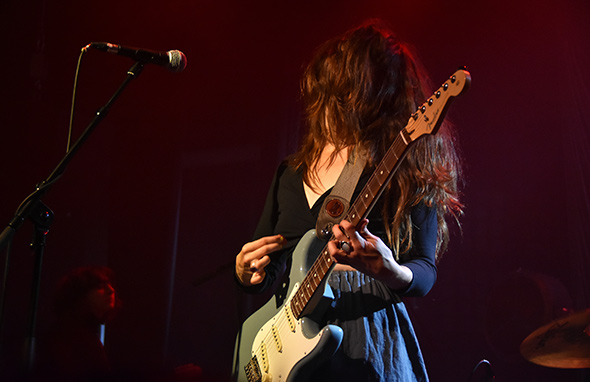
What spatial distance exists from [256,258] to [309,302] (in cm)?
23

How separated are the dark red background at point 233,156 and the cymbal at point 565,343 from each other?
521mm

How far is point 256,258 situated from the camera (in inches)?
58.8

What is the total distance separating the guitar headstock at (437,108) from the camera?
46.4 inches

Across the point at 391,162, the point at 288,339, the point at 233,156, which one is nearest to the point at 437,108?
the point at 391,162

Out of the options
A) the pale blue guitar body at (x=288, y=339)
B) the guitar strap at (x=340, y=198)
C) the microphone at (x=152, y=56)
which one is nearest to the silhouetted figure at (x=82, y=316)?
the pale blue guitar body at (x=288, y=339)

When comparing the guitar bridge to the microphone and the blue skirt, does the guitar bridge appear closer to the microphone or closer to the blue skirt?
the blue skirt

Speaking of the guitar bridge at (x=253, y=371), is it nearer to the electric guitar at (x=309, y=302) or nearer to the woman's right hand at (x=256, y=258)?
the electric guitar at (x=309, y=302)

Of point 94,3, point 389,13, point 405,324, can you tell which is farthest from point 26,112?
point 405,324

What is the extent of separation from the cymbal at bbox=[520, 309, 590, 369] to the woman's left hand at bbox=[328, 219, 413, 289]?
142cm

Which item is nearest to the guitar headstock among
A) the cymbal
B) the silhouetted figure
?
the cymbal

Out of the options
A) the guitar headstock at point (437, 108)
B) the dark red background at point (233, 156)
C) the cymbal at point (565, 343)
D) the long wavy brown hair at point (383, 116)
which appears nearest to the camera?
the guitar headstock at point (437, 108)

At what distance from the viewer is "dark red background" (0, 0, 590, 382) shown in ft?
10.0

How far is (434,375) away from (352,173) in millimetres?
2103

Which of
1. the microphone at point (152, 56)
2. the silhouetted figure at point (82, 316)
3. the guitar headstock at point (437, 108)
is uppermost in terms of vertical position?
the microphone at point (152, 56)
